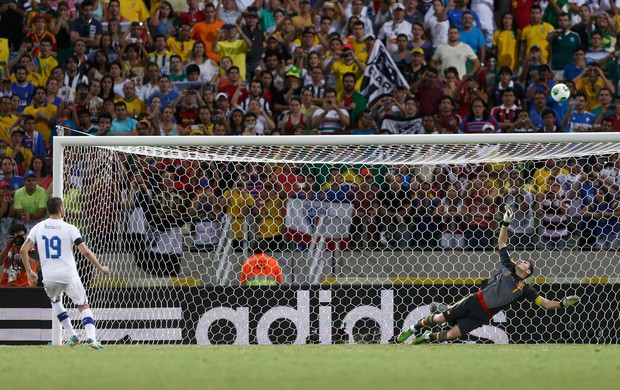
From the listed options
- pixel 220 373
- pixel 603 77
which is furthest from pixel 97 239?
pixel 603 77

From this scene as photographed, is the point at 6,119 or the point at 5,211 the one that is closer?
the point at 5,211

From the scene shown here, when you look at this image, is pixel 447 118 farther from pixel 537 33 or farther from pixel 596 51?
pixel 596 51

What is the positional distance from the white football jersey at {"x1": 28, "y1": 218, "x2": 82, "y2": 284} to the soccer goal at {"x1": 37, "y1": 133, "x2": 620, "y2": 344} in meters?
1.24

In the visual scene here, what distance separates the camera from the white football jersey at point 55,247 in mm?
12242

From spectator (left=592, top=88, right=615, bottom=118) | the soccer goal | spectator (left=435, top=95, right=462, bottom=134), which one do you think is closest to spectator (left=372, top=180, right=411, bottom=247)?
the soccer goal

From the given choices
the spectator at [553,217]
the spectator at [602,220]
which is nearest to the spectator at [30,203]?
the spectator at [553,217]

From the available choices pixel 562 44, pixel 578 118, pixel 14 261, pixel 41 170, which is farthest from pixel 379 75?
pixel 14 261

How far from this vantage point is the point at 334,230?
14.7 metres

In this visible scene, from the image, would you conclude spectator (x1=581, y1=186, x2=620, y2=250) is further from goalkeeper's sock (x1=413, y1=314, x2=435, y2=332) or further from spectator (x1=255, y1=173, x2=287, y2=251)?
spectator (x1=255, y1=173, x2=287, y2=251)

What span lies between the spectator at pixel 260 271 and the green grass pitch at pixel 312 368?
6.20 feet

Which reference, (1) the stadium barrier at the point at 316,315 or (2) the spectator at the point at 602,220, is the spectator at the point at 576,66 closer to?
(2) the spectator at the point at 602,220

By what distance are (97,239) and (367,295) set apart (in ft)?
12.1

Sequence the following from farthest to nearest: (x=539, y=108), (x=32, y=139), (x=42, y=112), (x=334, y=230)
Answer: (x=42, y=112)
(x=32, y=139)
(x=539, y=108)
(x=334, y=230)

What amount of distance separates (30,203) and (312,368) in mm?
7735
